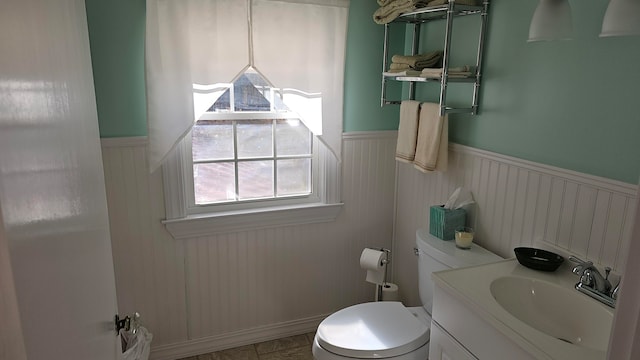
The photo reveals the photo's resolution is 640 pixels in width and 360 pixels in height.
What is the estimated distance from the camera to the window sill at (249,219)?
226 centimetres

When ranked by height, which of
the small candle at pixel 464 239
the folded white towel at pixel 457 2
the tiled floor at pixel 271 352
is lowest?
the tiled floor at pixel 271 352

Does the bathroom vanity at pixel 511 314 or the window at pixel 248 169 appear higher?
the window at pixel 248 169

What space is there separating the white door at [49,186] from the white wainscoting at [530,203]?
120 cm

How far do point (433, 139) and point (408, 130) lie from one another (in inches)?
8.0

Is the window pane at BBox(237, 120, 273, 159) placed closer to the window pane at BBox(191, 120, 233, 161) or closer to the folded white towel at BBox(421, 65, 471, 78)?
the window pane at BBox(191, 120, 233, 161)

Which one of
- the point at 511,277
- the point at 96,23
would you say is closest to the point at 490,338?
the point at 511,277

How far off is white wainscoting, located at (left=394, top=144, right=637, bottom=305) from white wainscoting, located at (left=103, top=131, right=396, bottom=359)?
0.97ft

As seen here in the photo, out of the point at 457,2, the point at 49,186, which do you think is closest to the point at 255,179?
the point at 457,2

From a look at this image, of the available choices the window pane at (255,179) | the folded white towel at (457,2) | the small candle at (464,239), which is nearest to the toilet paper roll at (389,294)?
the small candle at (464,239)

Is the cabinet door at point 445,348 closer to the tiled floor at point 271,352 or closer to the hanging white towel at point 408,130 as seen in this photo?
the hanging white towel at point 408,130

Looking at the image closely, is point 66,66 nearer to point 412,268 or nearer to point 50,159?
point 50,159

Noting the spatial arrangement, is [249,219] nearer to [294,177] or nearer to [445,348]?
[294,177]

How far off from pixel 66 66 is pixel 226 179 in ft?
5.37

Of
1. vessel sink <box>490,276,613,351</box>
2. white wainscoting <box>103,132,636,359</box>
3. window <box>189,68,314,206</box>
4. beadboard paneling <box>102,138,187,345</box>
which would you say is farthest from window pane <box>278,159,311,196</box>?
vessel sink <box>490,276,613,351</box>
